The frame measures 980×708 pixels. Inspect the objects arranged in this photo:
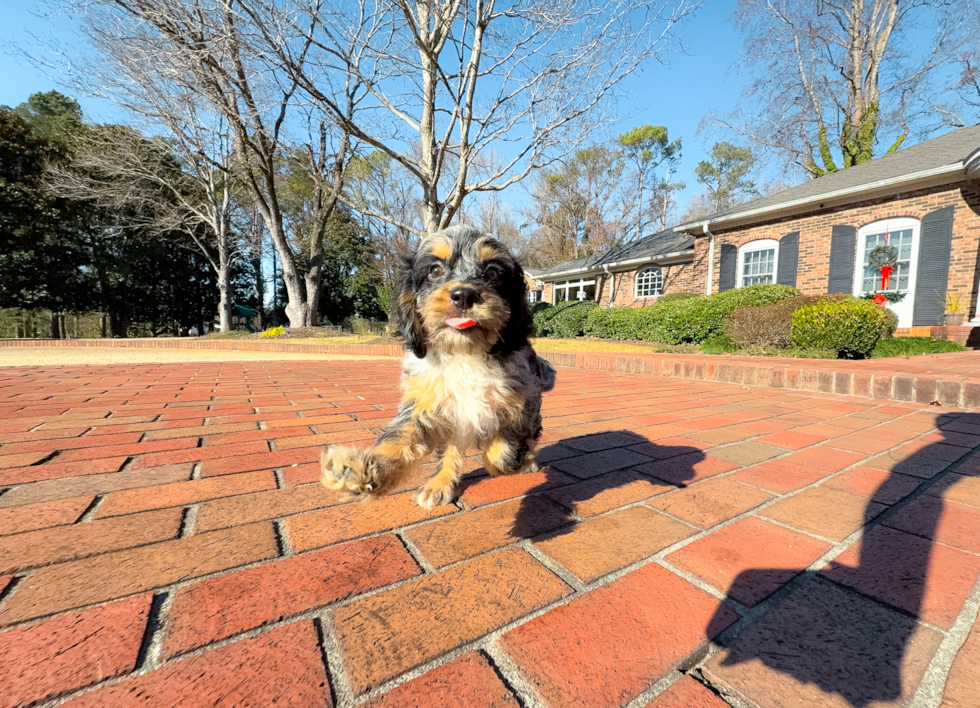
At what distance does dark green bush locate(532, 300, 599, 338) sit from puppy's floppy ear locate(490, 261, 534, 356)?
14266mm

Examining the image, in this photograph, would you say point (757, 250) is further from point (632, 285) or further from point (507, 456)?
point (507, 456)

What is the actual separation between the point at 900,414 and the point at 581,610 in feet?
14.0

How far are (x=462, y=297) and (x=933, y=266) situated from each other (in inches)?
657

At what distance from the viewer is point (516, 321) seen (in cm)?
239

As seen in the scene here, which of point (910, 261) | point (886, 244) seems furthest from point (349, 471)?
point (886, 244)

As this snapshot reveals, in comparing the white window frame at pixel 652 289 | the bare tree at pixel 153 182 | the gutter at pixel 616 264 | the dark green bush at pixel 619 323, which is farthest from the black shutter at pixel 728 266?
the bare tree at pixel 153 182

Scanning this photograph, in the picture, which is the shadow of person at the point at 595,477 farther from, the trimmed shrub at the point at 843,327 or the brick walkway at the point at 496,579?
the trimmed shrub at the point at 843,327

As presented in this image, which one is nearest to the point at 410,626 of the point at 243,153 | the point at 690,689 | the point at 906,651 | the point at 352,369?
the point at 690,689

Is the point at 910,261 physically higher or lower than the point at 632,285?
lower

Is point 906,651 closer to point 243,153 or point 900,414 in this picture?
point 900,414

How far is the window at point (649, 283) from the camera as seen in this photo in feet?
70.4

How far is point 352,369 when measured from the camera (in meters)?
6.90

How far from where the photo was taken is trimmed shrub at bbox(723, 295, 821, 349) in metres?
8.91

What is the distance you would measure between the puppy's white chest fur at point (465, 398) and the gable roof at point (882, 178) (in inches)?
628
